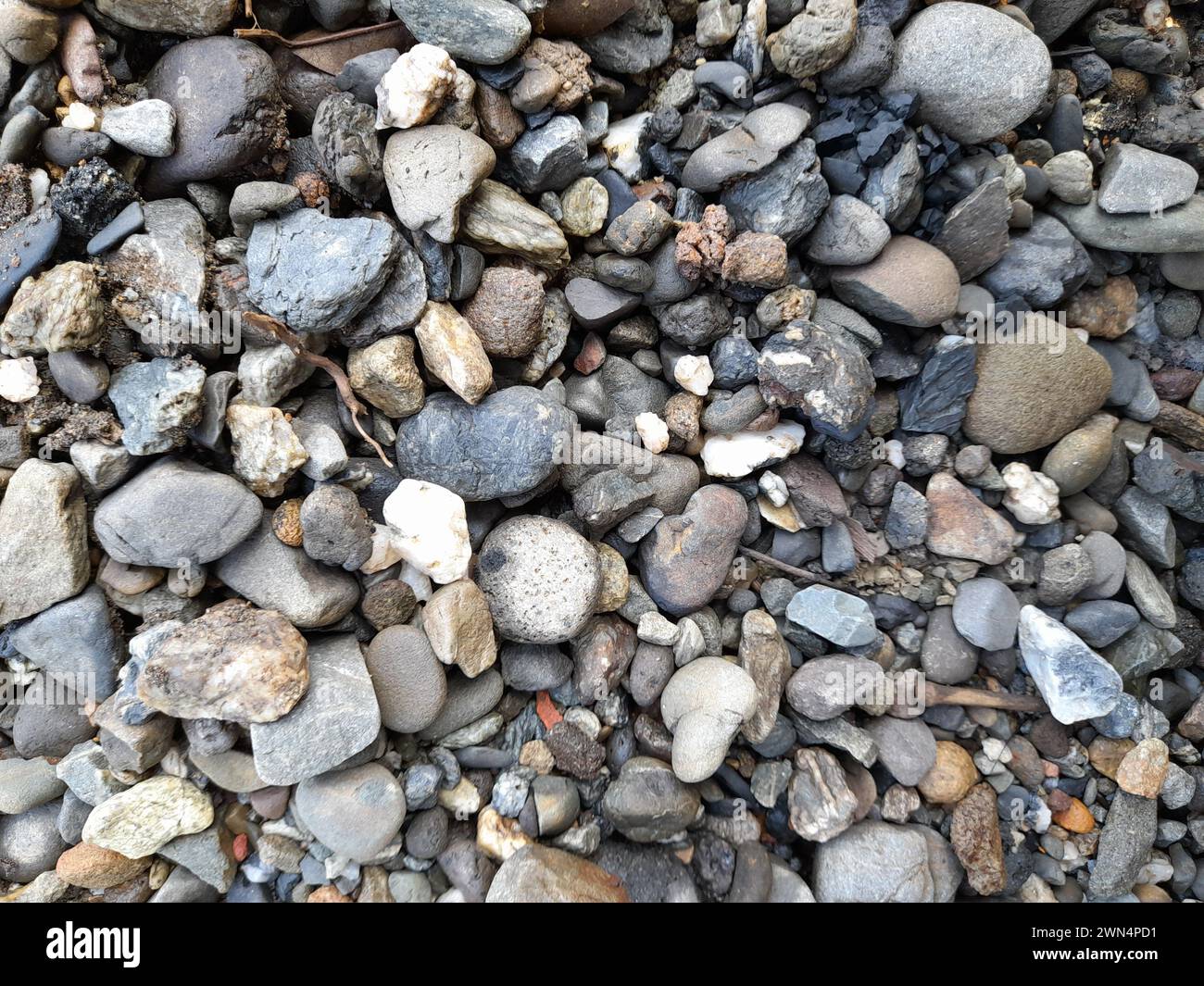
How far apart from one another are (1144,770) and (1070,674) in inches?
21.1

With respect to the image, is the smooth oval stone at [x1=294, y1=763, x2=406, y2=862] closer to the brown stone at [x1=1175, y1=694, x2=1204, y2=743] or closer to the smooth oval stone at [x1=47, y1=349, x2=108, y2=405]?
the smooth oval stone at [x1=47, y1=349, x2=108, y2=405]

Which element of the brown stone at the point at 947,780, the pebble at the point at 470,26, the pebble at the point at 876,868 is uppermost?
the pebble at the point at 470,26

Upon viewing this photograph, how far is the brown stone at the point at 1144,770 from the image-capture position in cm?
297

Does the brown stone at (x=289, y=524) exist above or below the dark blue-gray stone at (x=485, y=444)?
below

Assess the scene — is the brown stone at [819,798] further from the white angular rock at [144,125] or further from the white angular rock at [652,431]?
the white angular rock at [144,125]

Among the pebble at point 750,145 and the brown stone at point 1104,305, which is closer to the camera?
the pebble at point 750,145

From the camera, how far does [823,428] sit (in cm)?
285

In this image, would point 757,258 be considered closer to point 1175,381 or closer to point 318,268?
point 318,268

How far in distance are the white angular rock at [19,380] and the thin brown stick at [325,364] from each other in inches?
28.3

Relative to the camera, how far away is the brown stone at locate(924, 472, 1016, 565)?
3.01 meters

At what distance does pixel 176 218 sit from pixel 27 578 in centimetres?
139

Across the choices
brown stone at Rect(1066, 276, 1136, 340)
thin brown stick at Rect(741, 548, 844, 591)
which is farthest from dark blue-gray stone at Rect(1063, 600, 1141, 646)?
brown stone at Rect(1066, 276, 1136, 340)

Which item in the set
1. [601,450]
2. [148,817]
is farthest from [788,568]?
[148,817]

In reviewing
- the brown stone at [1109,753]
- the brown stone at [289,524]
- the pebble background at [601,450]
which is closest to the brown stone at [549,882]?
the pebble background at [601,450]
